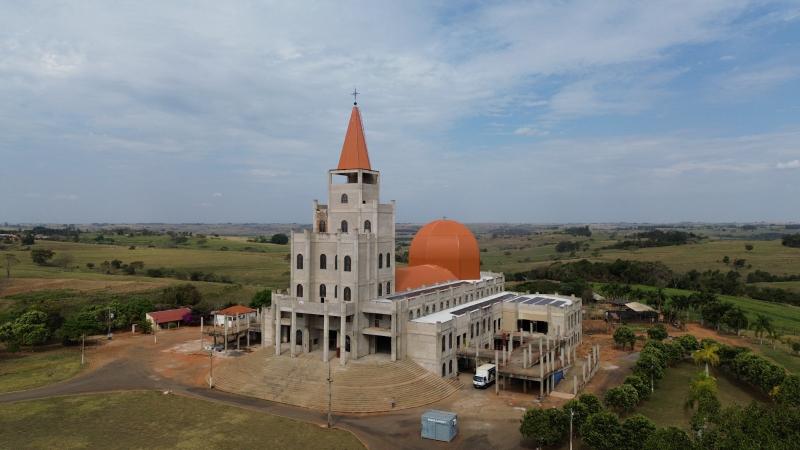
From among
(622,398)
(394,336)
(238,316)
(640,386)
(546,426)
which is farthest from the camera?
(238,316)

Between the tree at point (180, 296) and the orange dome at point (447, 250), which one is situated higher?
the orange dome at point (447, 250)

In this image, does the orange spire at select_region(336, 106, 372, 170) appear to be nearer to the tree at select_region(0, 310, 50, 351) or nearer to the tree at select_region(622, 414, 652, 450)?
the tree at select_region(622, 414, 652, 450)

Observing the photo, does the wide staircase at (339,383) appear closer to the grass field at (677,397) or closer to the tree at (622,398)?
the tree at (622,398)

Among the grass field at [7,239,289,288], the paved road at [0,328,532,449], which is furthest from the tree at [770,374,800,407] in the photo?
the grass field at [7,239,289,288]

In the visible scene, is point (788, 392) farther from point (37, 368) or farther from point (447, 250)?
point (37, 368)

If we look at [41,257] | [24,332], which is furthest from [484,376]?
[41,257]

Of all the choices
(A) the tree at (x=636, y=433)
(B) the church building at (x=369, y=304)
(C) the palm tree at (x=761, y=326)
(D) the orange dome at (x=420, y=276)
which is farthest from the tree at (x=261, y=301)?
(C) the palm tree at (x=761, y=326)
